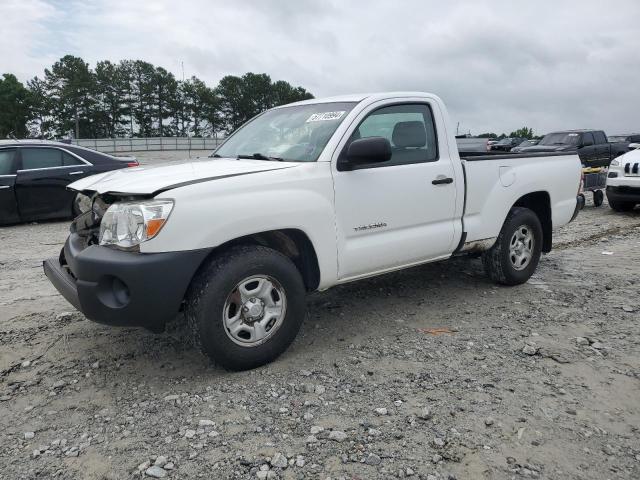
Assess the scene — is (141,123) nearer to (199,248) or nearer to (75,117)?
(75,117)

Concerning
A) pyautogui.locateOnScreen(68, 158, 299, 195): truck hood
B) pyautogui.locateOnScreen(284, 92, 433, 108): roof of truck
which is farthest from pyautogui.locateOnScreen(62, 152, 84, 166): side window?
pyautogui.locateOnScreen(284, 92, 433, 108): roof of truck

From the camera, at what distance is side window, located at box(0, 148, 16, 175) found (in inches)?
332

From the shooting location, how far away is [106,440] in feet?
8.95

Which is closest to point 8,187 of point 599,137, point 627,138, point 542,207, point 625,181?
point 542,207

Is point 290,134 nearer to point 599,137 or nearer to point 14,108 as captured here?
point 599,137

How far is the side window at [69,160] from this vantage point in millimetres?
8945

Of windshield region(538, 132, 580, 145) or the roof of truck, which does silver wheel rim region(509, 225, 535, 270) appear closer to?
the roof of truck

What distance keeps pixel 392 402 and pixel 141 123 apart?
8799 cm

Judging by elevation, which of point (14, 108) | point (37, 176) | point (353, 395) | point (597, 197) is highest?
point (14, 108)

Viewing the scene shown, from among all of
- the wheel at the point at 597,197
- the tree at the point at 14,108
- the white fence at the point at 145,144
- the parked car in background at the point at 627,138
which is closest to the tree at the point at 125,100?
the tree at the point at 14,108

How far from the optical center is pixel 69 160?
898cm

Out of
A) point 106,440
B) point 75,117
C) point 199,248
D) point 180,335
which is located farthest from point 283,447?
point 75,117

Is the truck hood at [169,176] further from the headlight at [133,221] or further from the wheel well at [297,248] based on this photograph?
the wheel well at [297,248]

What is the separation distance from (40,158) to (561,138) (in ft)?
49.0
